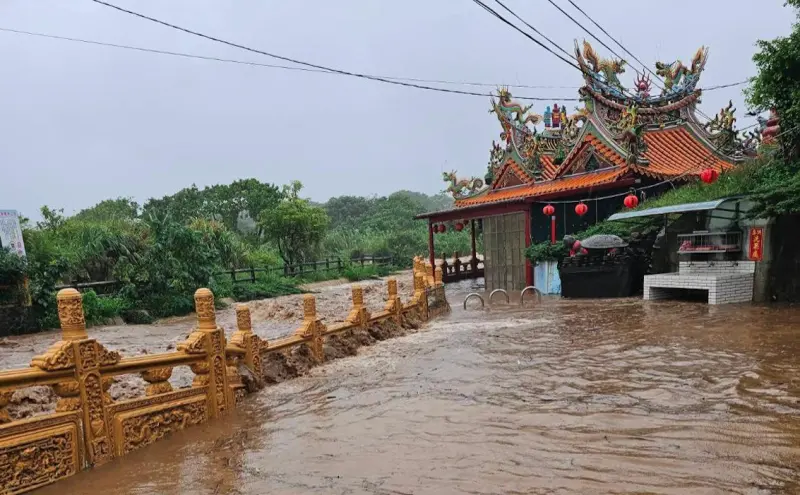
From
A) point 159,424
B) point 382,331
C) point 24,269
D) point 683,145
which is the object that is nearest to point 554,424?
point 159,424

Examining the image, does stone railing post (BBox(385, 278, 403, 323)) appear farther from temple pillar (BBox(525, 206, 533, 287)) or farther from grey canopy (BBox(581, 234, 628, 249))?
temple pillar (BBox(525, 206, 533, 287))

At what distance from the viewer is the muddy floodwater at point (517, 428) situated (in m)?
3.42

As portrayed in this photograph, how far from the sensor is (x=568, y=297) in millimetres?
14289

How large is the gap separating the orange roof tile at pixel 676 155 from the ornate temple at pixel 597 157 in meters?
0.03

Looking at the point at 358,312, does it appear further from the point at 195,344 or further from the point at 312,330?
the point at 195,344

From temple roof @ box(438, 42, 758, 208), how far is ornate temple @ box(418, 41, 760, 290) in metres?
0.03

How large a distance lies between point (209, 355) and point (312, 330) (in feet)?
7.29

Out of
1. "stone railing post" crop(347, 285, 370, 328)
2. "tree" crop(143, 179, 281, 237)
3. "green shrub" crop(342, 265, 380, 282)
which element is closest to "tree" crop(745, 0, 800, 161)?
"stone railing post" crop(347, 285, 370, 328)

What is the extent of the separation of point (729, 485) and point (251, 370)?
4751 mm

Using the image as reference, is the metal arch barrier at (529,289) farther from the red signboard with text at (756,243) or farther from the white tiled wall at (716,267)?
the red signboard with text at (756,243)

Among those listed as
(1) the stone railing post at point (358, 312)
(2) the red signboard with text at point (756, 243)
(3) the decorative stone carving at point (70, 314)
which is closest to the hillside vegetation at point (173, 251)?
(1) the stone railing post at point (358, 312)

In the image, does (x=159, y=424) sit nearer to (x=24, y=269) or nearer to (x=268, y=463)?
(x=268, y=463)

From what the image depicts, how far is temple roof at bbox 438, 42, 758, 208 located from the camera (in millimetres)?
15445

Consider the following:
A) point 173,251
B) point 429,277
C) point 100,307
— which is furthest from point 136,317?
point 429,277
